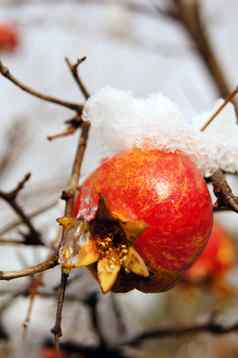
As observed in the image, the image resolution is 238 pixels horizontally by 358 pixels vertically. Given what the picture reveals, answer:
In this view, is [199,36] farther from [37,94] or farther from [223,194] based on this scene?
[223,194]

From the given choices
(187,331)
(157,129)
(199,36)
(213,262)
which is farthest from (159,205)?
(199,36)

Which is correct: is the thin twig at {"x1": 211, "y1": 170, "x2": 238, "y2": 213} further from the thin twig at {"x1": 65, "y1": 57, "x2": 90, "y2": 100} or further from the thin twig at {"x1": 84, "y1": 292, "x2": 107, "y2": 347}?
the thin twig at {"x1": 84, "y1": 292, "x2": 107, "y2": 347}

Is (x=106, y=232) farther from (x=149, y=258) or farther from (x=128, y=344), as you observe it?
(x=128, y=344)

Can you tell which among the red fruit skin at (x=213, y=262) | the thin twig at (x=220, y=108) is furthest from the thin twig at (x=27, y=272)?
the red fruit skin at (x=213, y=262)

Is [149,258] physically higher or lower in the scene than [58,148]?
higher


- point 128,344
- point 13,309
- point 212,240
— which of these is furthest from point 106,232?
point 212,240

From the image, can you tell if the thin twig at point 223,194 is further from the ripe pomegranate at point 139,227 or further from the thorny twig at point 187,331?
the thorny twig at point 187,331

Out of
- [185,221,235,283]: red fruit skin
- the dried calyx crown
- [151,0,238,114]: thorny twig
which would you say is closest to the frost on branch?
the dried calyx crown
